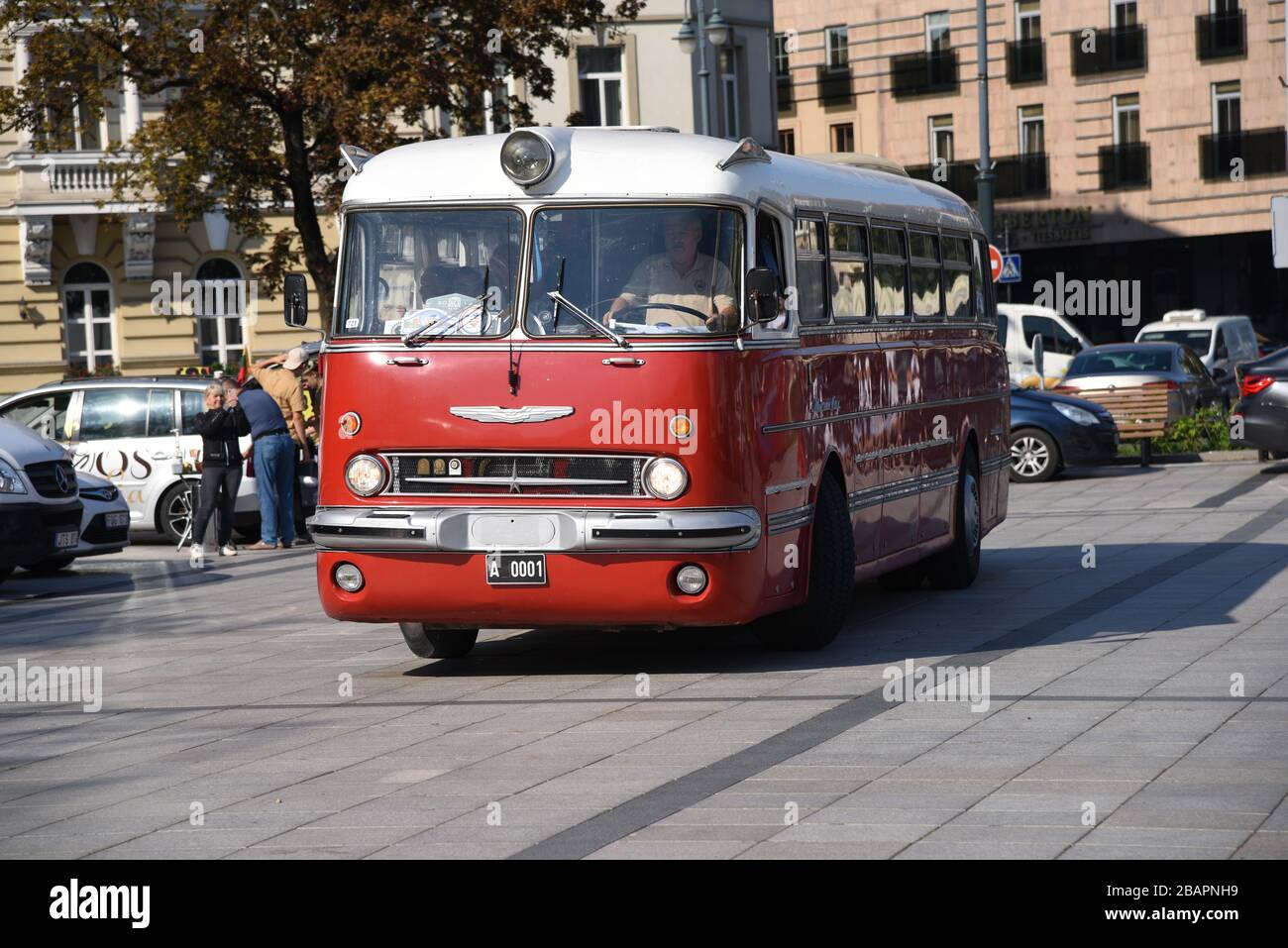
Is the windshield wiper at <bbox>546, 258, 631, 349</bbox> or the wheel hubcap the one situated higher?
the windshield wiper at <bbox>546, 258, 631, 349</bbox>

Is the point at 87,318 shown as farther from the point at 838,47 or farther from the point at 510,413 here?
the point at 838,47

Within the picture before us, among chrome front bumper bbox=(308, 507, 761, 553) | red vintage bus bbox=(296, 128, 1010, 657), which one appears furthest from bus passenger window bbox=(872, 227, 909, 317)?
chrome front bumper bbox=(308, 507, 761, 553)

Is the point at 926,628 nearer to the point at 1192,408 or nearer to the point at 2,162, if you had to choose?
the point at 1192,408

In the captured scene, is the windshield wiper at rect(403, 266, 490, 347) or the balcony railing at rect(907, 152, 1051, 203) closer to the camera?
the windshield wiper at rect(403, 266, 490, 347)

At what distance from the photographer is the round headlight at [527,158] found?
1103cm

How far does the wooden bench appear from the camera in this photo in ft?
88.8

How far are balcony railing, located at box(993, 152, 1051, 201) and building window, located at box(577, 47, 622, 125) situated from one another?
18893mm

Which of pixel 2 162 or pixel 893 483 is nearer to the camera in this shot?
pixel 893 483

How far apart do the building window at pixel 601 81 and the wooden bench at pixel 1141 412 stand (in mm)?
17964

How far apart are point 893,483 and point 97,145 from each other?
27322mm

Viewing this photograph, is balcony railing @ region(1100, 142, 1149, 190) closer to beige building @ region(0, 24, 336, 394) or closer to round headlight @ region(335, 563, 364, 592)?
beige building @ region(0, 24, 336, 394)
